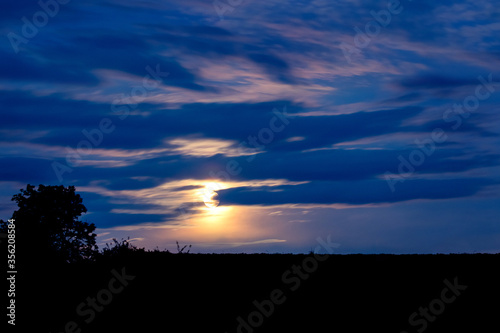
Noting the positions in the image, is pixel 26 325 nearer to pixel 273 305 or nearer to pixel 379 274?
pixel 273 305

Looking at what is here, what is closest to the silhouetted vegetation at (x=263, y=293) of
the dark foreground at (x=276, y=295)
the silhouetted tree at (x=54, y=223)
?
the dark foreground at (x=276, y=295)

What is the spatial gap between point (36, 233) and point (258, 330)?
3192 centimetres

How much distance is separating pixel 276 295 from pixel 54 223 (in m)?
31.7

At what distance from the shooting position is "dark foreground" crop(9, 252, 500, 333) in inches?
621

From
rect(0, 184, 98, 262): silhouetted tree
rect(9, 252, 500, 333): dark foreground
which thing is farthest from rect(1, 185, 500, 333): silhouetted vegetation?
rect(0, 184, 98, 262): silhouetted tree

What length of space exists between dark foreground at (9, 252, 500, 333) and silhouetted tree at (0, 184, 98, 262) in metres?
22.8

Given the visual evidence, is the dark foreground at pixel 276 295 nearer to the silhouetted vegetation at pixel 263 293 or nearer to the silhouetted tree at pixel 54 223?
the silhouetted vegetation at pixel 263 293

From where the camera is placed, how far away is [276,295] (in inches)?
682

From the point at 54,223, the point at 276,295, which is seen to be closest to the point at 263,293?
the point at 276,295

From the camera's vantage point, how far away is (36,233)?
143 feet

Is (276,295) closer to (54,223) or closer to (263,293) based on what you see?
(263,293)

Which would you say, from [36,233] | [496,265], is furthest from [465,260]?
[36,233]

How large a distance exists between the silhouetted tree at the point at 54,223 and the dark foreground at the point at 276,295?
2279cm

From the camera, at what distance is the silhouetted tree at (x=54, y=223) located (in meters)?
43.6
